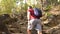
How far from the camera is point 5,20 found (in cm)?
849

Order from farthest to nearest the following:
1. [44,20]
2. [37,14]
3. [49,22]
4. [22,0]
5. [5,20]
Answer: [22,0] < [44,20] < [49,22] < [5,20] < [37,14]

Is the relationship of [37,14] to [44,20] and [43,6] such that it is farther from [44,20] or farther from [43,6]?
[43,6]

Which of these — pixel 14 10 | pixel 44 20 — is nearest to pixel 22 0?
pixel 14 10

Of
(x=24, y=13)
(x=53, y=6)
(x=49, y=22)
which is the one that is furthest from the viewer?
(x=53, y=6)

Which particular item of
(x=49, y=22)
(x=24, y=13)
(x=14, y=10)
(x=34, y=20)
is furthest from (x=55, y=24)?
(x=34, y=20)

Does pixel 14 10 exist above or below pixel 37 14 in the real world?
below

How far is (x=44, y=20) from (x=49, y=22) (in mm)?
633

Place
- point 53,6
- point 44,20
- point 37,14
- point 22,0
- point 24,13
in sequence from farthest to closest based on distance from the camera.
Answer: point 22,0 < point 53,6 < point 24,13 < point 44,20 < point 37,14

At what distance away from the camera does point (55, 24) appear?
362 inches

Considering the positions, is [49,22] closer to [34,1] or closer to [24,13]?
[24,13]

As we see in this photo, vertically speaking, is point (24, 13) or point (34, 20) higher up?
point (34, 20)

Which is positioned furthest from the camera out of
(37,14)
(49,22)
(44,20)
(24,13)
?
(24,13)

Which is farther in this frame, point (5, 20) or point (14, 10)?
point (14, 10)

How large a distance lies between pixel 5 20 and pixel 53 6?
445cm
